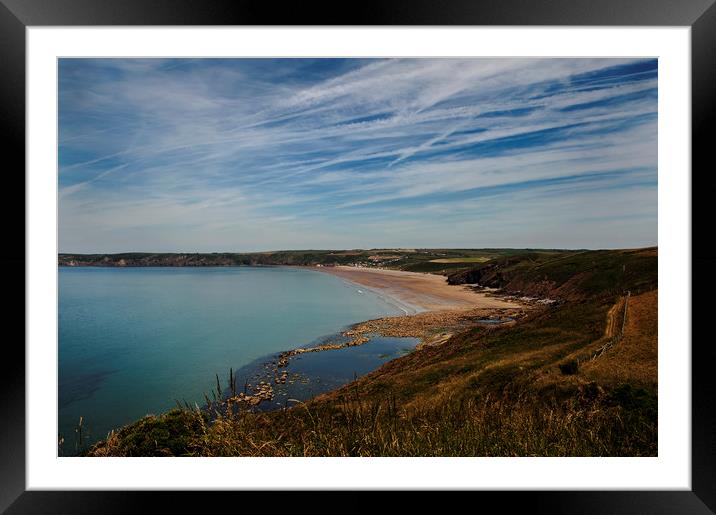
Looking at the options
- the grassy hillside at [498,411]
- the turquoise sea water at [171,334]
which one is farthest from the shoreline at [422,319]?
the grassy hillside at [498,411]

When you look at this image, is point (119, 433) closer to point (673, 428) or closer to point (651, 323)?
point (673, 428)

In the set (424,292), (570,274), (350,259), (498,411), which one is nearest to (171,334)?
(350,259)

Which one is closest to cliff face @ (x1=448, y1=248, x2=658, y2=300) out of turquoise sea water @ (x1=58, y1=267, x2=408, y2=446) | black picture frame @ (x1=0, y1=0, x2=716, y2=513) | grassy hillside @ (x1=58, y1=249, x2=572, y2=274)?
grassy hillside @ (x1=58, y1=249, x2=572, y2=274)

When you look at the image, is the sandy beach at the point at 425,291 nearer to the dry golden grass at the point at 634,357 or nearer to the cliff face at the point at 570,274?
the cliff face at the point at 570,274

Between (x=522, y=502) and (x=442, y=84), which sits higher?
(x=442, y=84)

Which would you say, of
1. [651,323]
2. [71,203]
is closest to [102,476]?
[651,323]

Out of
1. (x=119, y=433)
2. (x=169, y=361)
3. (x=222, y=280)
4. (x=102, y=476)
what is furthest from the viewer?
(x=222, y=280)

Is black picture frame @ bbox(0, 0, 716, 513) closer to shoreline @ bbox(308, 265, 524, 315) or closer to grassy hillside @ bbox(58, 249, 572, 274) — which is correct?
grassy hillside @ bbox(58, 249, 572, 274)
